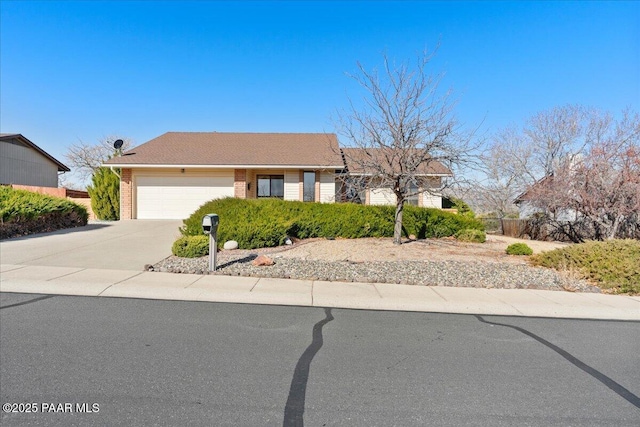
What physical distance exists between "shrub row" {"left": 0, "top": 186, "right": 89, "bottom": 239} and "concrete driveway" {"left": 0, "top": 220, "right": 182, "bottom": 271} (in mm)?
476

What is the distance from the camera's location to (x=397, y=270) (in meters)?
8.07

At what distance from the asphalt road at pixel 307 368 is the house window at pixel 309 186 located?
13.9 m

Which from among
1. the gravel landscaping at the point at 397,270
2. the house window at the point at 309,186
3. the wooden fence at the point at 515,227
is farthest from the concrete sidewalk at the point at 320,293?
the wooden fence at the point at 515,227

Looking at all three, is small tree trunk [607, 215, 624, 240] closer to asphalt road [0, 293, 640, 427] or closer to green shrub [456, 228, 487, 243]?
green shrub [456, 228, 487, 243]

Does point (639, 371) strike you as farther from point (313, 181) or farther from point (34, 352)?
point (313, 181)

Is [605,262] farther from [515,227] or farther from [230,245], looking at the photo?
[515,227]

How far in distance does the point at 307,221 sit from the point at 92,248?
6796mm

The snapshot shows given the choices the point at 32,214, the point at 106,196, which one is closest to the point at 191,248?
the point at 32,214

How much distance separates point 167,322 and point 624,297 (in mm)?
8185

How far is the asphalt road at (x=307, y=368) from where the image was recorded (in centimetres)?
276

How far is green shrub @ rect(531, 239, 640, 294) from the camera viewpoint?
22.7ft

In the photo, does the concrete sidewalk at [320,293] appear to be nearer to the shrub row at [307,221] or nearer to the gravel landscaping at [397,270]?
the gravel landscaping at [397,270]

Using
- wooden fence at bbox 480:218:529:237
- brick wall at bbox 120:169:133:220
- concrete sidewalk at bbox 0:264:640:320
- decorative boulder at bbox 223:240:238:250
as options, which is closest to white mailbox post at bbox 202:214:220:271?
concrete sidewalk at bbox 0:264:640:320

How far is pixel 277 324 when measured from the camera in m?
4.66
